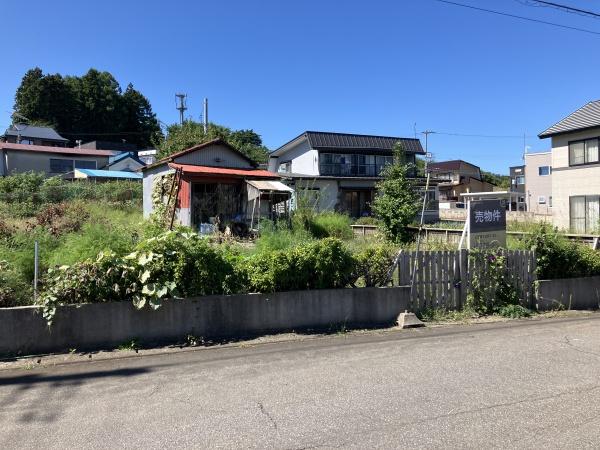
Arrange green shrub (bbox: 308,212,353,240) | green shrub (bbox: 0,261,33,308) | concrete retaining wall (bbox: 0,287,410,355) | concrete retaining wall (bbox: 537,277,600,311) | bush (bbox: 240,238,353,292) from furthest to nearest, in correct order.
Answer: green shrub (bbox: 308,212,353,240) → concrete retaining wall (bbox: 537,277,600,311) → bush (bbox: 240,238,353,292) → green shrub (bbox: 0,261,33,308) → concrete retaining wall (bbox: 0,287,410,355)

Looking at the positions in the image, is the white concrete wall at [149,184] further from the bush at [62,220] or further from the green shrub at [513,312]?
the green shrub at [513,312]

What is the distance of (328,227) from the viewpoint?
2048cm

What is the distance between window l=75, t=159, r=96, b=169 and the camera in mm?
48156

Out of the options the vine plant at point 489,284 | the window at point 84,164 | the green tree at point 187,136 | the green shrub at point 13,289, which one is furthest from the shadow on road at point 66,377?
the window at point 84,164

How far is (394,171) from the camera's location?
21.4 meters

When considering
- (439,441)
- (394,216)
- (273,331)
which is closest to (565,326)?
(273,331)

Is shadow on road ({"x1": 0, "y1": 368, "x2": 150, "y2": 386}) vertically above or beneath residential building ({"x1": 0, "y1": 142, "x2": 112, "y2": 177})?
beneath

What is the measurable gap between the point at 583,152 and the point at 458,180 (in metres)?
51.0

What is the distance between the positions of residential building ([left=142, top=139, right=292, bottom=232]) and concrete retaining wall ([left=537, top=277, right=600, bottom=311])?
12394 mm

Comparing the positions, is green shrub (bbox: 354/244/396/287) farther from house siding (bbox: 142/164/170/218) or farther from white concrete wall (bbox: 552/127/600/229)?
white concrete wall (bbox: 552/127/600/229)

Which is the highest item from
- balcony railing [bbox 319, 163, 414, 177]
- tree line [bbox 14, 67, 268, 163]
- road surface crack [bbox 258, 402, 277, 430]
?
tree line [bbox 14, 67, 268, 163]

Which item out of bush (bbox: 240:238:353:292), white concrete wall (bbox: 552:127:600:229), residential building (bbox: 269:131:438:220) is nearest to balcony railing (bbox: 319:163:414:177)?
residential building (bbox: 269:131:438:220)

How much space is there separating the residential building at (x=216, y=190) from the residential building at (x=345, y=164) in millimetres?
13709

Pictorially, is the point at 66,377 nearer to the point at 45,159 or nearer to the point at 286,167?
the point at 286,167
